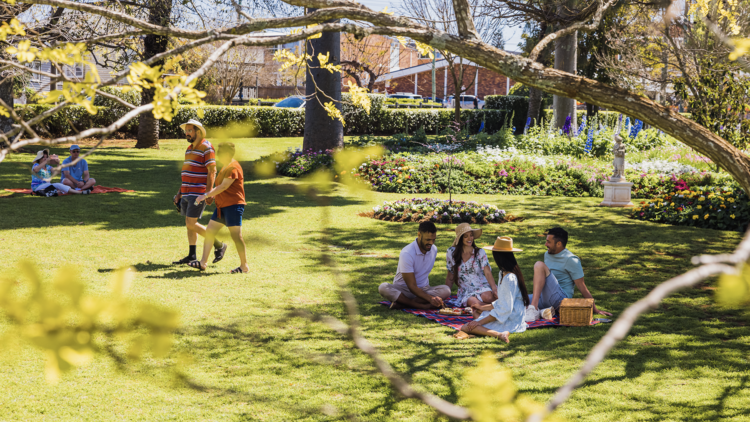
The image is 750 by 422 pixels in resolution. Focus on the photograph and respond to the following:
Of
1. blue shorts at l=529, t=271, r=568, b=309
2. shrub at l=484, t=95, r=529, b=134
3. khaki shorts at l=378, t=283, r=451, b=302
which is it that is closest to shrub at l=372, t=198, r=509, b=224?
khaki shorts at l=378, t=283, r=451, b=302

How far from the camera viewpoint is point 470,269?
645 centimetres

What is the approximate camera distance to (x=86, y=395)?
4.11 metres

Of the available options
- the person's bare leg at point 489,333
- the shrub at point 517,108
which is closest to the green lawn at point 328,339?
the person's bare leg at point 489,333

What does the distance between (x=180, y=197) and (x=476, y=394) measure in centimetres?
713

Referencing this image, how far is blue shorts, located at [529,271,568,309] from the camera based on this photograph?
609 cm

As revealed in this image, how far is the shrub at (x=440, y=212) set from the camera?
443 inches

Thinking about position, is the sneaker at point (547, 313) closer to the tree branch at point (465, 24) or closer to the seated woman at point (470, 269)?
the seated woman at point (470, 269)

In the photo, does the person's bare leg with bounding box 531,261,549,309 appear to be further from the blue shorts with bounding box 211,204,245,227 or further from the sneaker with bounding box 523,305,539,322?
the blue shorts with bounding box 211,204,245,227

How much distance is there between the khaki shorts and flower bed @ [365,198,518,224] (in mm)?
4753

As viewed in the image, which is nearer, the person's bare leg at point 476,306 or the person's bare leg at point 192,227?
the person's bare leg at point 476,306

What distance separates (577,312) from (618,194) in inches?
328

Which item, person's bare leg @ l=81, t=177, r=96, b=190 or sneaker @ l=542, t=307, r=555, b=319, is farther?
person's bare leg @ l=81, t=177, r=96, b=190

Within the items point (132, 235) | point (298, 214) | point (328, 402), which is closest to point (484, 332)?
point (328, 402)

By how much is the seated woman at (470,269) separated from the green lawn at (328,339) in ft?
2.28
